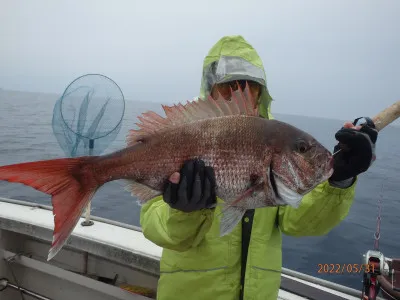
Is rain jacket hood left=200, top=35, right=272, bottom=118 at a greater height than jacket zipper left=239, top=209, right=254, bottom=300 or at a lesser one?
greater

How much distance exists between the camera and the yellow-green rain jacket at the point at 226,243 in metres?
1.99

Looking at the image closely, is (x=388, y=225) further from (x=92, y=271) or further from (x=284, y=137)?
(x=284, y=137)

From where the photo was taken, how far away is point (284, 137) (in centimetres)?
176

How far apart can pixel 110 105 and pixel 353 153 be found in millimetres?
3639

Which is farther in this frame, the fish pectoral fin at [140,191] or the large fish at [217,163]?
the fish pectoral fin at [140,191]

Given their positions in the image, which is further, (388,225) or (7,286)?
(388,225)

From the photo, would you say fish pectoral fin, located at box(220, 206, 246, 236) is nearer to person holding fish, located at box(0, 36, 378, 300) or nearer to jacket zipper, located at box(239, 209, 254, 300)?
person holding fish, located at box(0, 36, 378, 300)

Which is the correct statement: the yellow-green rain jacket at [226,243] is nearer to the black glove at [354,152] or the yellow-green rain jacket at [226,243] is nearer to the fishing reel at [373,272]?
the black glove at [354,152]

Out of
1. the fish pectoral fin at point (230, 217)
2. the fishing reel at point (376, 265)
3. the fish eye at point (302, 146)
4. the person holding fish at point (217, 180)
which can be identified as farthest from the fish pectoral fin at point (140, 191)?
the fishing reel at point (376, 265)

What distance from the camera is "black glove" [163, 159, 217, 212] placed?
5.68ft

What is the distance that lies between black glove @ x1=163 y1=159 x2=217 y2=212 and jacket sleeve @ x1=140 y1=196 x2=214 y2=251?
0.27 ft

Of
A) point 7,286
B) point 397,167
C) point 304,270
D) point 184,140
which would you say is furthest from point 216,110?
point 397,167

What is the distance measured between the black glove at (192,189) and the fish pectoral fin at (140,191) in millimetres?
92

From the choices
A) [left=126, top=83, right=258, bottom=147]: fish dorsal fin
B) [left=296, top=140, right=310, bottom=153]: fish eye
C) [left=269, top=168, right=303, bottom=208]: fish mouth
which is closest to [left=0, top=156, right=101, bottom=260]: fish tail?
[left=126, top=83, right=258, bottom=147]: fish dorsal fin
